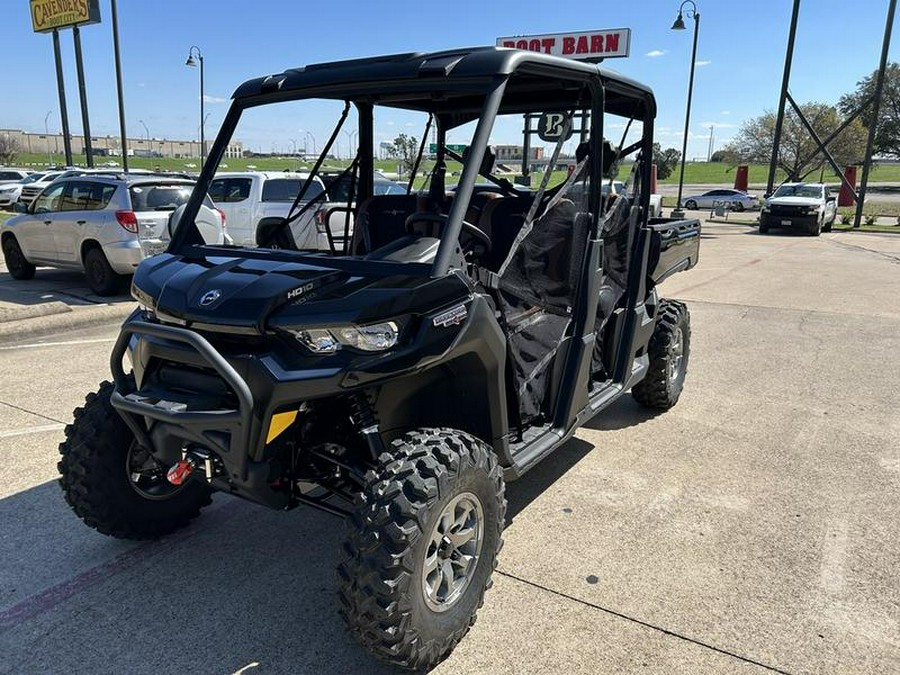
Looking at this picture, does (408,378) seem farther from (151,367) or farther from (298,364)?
(151,367)

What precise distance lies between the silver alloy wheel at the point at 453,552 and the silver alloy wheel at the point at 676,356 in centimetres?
292

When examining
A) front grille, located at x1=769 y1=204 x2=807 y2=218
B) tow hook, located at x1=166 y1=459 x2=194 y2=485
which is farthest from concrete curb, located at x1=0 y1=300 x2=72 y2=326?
front grille, located at x1=769 y1=204 x2=807 y2=218

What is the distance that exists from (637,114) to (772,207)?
21.1 metres

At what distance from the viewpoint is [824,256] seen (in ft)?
54.1

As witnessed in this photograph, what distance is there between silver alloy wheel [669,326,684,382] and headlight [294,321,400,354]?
3.26 m

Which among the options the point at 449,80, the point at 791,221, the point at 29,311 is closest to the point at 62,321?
the point at 29,311

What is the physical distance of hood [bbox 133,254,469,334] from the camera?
7.81 feet

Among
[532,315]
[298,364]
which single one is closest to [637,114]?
[532,315]

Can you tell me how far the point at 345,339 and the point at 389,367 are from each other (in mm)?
183

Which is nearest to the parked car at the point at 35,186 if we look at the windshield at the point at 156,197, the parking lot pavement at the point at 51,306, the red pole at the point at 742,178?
the parking lot pavement at the point at 51,306

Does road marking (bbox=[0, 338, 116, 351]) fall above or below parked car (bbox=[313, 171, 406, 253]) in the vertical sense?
below

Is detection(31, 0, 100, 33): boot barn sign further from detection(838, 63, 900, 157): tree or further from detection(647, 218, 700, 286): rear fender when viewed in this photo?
detection(838, 63, 900, 157): tree

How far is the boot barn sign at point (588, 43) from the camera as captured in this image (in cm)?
2317

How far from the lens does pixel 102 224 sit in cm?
946
